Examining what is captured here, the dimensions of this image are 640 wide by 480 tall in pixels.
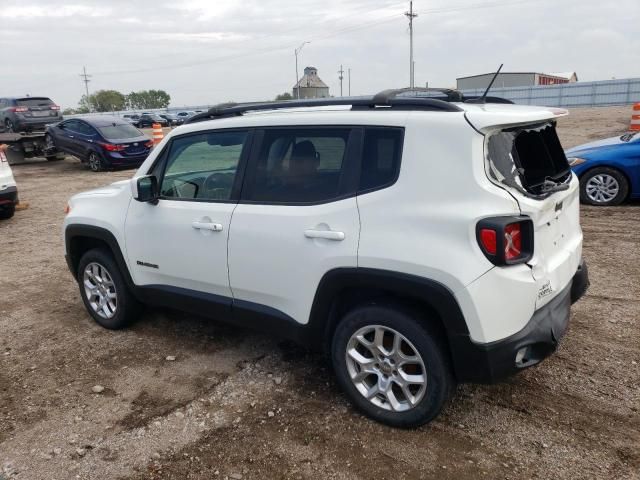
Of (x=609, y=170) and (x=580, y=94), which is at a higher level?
(x=580, y=94)

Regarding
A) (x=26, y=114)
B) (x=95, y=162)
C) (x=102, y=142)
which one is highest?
(x=26, y=114)

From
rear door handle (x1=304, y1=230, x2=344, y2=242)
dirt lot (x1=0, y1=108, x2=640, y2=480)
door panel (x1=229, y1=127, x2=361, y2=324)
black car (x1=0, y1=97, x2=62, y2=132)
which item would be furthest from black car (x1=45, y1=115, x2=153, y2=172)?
rear door handle (x1=304, y1=230, x2=344, y2=242)

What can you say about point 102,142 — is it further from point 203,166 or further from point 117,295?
point 203,166

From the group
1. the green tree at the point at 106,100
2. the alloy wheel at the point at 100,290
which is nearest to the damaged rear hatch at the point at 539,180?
the alloy wheel at the point at 100,290

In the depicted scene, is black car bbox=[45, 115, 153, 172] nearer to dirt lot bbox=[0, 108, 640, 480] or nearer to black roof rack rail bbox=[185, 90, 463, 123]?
dirt lot bbox=[0, 108, 640, 480]

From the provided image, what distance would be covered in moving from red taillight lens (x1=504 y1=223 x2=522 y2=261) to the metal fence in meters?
40.5

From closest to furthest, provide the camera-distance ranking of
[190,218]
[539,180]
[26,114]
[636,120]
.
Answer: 1. [539,180]
2. [190,218]
3. [636,120]
4. [26,114]

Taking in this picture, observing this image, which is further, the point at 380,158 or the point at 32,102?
the point at 32,102

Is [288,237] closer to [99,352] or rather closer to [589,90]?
[99,352]

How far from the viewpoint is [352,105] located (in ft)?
10.7

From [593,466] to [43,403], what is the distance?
3340mm

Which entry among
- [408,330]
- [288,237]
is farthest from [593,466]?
[288,237]

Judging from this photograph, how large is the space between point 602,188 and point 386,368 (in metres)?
6.68

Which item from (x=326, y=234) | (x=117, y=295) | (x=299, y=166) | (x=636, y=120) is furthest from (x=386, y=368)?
(x=636, y=120)
